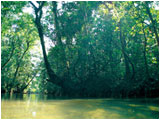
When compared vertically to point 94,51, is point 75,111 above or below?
below

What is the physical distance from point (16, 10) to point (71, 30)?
19.7ft

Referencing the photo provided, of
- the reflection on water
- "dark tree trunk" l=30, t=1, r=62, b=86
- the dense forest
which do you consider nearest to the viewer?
the reflection on water

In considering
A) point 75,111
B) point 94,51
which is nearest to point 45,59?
point 94,51

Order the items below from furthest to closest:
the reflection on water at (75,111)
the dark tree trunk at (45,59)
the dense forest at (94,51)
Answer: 1. the dark tree trunk at (45,59)
2. the dense forest at (94,51)
3. the reflection on water at (75,111)

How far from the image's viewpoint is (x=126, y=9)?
12.2 m

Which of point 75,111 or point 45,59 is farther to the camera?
point 45,59

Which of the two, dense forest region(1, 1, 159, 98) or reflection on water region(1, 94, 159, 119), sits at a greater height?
dense forest region(1, 1, 159, 98)

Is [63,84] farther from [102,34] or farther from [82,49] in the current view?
[102,34]

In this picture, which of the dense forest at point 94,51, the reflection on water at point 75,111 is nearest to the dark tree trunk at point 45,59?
the dense forest at point 94,51

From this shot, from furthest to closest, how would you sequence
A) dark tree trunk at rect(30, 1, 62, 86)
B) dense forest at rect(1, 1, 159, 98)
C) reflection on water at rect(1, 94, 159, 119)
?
dark tree trunk at rect(30, 1, 62, 86) → dense forest at rect(1, 1, 159, 98) → reflection on water at rect(1, 94, 159, 119)

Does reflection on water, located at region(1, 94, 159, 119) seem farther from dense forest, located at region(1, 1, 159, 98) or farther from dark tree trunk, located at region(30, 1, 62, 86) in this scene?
dark tree trunk, located at region(30, 1, 62, 86)

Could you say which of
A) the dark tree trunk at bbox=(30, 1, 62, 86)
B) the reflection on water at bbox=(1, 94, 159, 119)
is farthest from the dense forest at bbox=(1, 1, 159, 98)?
the reflection on water at bbox=(1, 94, 159, 119)

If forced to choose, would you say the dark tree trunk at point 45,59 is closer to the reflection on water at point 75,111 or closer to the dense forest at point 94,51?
the dense forest at point 94,51

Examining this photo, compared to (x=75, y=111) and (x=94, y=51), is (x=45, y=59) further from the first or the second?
(x=75, y=111)
